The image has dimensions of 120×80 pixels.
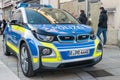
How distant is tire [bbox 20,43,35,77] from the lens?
607 centimetres

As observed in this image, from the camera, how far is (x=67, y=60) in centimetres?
582

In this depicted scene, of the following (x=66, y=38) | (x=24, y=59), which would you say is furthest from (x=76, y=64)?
(x=24, y=59)

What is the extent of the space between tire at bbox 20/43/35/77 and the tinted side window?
702 mm

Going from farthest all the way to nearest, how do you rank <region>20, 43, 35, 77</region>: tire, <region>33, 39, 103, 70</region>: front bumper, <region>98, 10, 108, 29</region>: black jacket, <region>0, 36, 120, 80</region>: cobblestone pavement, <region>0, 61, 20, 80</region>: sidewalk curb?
<region>98, 10, 108, 29</region>: black jacket < <region>0, 61, 20, 80</region>: sidewalk curb < <region>0, 36, 120, 80</region>: cobblestone pavement < <region>20, 43, 35, 77</region>: tire < <region>33, 39, 103, 70</region>: front bumper

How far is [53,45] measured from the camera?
5.79 metres

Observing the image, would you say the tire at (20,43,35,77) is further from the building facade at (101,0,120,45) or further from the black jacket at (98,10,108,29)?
the building facade at (101,0,120,45)

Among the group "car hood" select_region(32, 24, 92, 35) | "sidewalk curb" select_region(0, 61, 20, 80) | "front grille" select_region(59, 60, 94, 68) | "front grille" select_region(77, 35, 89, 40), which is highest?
"car hood" select_region(32, 24, 92, 35)

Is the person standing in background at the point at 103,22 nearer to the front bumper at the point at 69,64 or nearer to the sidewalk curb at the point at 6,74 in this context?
the sidewalk curb at the point at 6,74

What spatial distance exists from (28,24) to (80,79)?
5.85 feet

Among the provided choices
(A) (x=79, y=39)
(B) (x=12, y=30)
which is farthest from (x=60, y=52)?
(B) (x=12, y=30)

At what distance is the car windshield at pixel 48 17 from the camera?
6.87 metres

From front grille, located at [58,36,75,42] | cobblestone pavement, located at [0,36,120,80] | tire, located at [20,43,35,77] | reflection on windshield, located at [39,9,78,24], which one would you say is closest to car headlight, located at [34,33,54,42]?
front grille, located at [58,36,75,42]

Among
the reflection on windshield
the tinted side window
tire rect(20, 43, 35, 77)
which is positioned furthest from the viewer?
the reflection on windshield

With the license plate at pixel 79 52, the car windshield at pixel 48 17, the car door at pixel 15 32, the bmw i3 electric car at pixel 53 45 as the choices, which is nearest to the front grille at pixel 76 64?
the bmw i3 electric car at pixel 53 45
